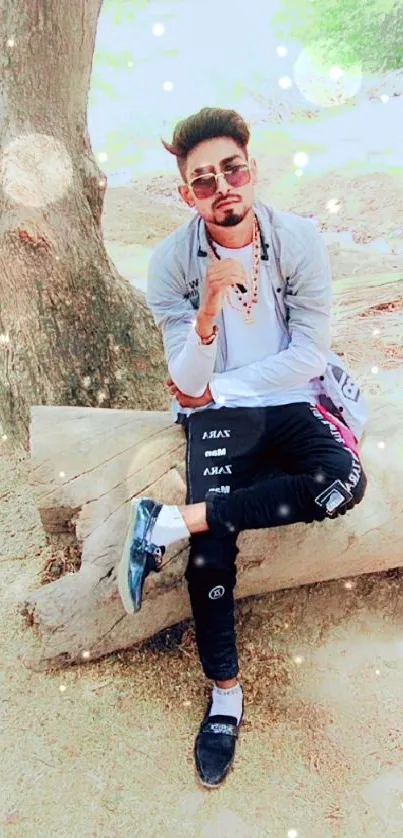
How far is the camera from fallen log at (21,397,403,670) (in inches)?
71.7

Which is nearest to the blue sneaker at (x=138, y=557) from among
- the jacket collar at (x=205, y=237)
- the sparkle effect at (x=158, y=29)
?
the jacket collar at (x=205, y=237)

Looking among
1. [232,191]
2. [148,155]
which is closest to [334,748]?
[232,191]

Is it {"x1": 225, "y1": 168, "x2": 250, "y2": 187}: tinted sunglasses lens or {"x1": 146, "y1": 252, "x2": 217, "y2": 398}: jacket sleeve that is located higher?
{"x1": 225, "y1": 168, "x2": 250, "y2": 187}: tinted sunglasses lens

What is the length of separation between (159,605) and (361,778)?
0.58 meters

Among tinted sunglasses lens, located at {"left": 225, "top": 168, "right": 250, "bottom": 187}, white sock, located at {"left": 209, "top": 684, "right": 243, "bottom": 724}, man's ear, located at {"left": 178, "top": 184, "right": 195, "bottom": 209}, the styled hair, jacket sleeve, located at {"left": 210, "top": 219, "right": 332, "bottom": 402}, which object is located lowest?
white sock, located at {"left": 209, "top": 684, "right": 243, "bottom": 724}

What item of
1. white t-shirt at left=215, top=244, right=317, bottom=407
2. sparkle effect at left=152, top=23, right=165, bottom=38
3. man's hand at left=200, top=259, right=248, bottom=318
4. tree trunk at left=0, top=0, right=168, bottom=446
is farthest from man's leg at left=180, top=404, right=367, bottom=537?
sparkle effect at left=152, top=23, right=165, bottom=38

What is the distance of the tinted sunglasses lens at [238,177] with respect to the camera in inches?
64.6

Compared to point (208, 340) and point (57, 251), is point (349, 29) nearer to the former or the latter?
point (57, 251)

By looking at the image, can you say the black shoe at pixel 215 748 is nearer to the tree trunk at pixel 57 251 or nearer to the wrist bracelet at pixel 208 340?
the wrist bracelet at pixel 208 340

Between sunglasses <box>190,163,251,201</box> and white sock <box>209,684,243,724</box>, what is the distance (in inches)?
42.6

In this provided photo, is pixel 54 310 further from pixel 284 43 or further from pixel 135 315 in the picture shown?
pixel 284 43

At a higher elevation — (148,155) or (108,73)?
(108,73)

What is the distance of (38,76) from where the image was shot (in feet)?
7.80

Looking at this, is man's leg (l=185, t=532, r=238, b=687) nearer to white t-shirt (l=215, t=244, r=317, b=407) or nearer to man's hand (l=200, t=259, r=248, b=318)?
white t-shirt (l=215, t=244, r=317, b=407)
